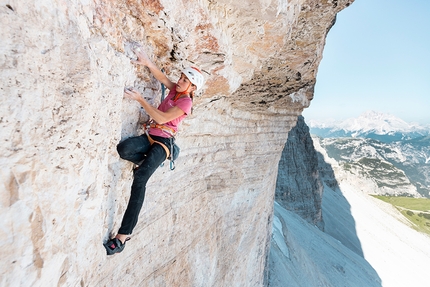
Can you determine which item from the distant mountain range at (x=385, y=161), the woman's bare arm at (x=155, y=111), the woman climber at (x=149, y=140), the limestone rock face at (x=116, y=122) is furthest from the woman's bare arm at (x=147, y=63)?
the distant mountain range at (x=385, y=161)

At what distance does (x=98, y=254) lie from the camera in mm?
2676

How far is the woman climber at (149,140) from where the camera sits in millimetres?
2992

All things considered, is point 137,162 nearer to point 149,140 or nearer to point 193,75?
point 149,140

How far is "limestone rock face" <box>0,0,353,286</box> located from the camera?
5.59 feet

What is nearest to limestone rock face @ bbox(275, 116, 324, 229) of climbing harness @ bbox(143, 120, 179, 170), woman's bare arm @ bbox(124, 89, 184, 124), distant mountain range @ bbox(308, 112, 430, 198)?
distant mountain range @ bbox(308, 112, 430, 198)

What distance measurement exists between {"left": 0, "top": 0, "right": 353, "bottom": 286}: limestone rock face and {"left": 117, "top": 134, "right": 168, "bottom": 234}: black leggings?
0.49 ft

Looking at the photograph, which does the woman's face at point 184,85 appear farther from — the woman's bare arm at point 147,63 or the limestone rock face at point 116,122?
the limestone rock face at point 116,122

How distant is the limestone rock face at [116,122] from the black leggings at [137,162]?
0.15m

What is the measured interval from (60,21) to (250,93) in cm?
526

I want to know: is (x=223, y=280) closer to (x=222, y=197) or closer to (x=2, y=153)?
(x=222, y=197)

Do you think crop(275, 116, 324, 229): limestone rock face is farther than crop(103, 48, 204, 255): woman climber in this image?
Yes

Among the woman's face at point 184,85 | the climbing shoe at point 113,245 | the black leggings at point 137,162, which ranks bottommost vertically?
the climbing shoe at point 113,245

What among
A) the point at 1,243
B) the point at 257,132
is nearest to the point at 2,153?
the point at 1,243

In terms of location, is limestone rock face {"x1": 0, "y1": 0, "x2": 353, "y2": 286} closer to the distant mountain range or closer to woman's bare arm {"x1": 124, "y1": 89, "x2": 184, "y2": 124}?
woman's bare arm {"x1": 124, "y1": 89, "x2": 184, "y2": 124}
